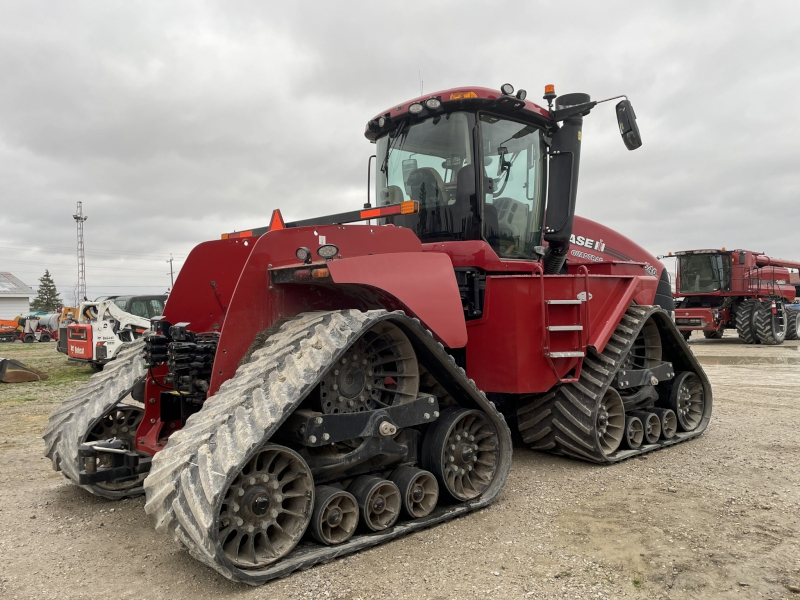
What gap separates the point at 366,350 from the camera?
384 centimetres

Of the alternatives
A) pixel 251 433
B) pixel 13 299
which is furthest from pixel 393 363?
pixel 13 299

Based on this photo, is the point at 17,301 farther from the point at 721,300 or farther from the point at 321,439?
the point at 321,439

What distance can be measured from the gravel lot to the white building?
54728mm

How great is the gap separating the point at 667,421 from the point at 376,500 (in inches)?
155

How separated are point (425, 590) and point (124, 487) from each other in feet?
8.96

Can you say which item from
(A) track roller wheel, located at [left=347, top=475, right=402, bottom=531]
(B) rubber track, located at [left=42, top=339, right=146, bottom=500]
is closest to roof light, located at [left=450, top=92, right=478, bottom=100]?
(A) track roller wheel, located at [left=347, top=475, right=402, bottom=531]

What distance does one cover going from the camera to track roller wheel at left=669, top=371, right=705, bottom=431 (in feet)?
21.6

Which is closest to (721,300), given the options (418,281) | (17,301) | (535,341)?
(535,341)

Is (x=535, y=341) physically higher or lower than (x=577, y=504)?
higher

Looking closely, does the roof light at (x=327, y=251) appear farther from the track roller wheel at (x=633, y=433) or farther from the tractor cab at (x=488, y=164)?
the track roller wheel at (x=633, y=433)

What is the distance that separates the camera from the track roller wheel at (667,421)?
20.5ft

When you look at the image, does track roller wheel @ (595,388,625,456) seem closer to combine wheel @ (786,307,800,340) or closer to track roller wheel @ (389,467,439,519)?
track roller wheel @ (389,467,439,519)

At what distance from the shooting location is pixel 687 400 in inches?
267

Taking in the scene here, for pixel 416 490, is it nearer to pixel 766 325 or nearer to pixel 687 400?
pixel 687 400
